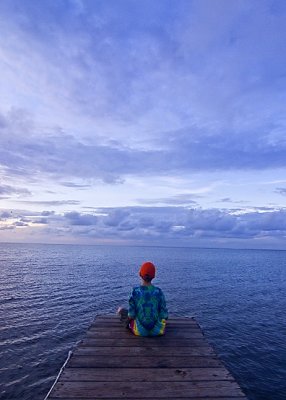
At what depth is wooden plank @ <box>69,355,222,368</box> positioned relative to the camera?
26.0ft

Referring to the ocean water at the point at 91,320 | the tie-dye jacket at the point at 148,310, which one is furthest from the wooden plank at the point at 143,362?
the ocean water at the point at 91,320

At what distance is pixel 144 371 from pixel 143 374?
0.58 feet

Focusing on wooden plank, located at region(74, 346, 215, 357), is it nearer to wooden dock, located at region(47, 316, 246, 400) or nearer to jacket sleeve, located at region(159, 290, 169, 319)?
wooden dock, located at region(47, 316, 246, 400)

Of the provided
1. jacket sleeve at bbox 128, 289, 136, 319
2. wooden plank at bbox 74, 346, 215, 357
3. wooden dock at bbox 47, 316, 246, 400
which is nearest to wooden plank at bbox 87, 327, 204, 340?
wooden dock at bbox 47, 316, 246, 400

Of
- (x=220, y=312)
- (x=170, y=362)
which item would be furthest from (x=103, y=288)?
(x=170, y=362)

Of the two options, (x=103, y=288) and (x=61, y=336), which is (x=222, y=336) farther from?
(x=103, y=288)

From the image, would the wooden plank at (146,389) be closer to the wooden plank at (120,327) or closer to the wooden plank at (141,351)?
the wooden plank at (141,351)

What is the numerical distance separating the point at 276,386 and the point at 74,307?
21.1 m

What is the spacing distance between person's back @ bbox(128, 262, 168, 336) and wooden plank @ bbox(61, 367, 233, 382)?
2.49m

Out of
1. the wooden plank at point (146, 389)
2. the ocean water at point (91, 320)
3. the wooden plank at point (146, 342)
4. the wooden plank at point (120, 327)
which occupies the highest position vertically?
the wooden plank at point (146, 389)

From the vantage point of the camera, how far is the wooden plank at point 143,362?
312 inches

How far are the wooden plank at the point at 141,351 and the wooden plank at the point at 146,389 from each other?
1.76 m

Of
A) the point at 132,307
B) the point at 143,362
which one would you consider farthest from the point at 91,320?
the point at 143,362

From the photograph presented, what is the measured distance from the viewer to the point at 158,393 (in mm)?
6531
